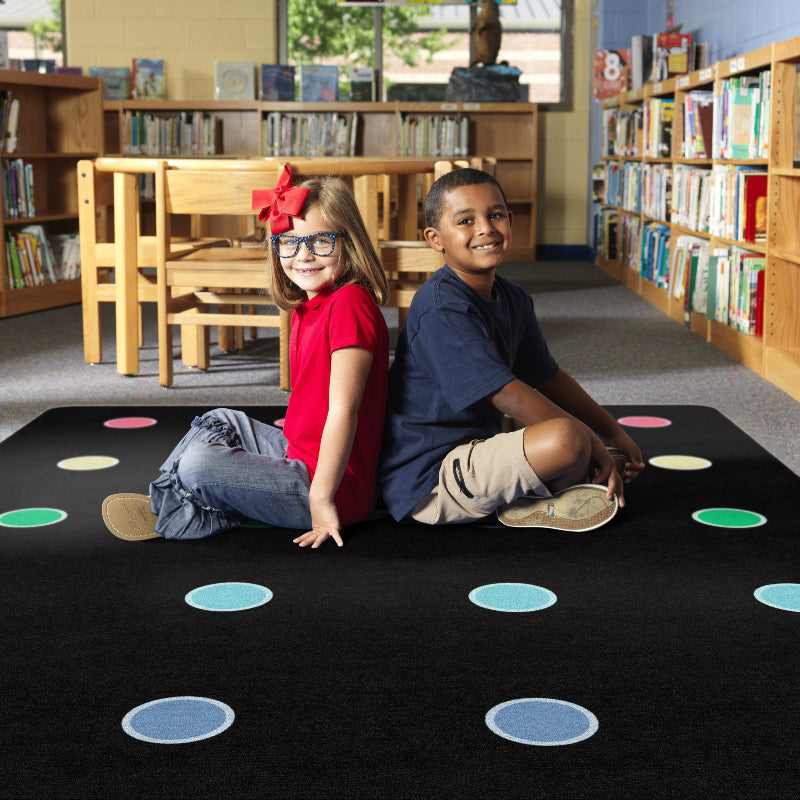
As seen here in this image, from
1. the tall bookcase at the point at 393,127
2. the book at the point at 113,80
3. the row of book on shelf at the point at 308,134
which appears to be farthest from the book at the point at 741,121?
the book at the point at 113,80

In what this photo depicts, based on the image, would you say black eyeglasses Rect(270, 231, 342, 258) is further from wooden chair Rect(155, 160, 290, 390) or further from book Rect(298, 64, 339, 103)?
book Rect(298, 64, 339, 103)

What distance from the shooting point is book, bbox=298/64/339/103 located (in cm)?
720

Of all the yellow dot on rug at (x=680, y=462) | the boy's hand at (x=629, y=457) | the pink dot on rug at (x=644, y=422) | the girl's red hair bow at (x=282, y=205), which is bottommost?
the yellow dot on rug at (x=680, y=462)

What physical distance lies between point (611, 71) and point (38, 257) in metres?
3.75

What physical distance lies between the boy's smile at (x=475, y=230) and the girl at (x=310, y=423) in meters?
0.14

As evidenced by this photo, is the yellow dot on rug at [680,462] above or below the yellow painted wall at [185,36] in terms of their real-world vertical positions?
below

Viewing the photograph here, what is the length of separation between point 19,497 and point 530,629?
3.70 ft

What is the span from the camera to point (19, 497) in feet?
6.65

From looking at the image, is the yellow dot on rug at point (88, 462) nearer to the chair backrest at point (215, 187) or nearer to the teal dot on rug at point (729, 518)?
the chair backrest at point (215, 187)

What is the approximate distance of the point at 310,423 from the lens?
5.94ft

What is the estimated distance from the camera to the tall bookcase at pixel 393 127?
23.5 feet

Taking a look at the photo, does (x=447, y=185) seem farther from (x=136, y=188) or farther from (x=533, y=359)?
(x=136, y=188)

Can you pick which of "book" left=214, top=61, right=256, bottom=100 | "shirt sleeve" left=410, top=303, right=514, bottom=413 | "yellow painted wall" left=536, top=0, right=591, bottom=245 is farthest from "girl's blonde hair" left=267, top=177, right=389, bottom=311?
"yellow painted wall" left=536, top=0, right=591, bottom=245

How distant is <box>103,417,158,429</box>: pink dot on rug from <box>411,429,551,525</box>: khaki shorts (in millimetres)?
1066
